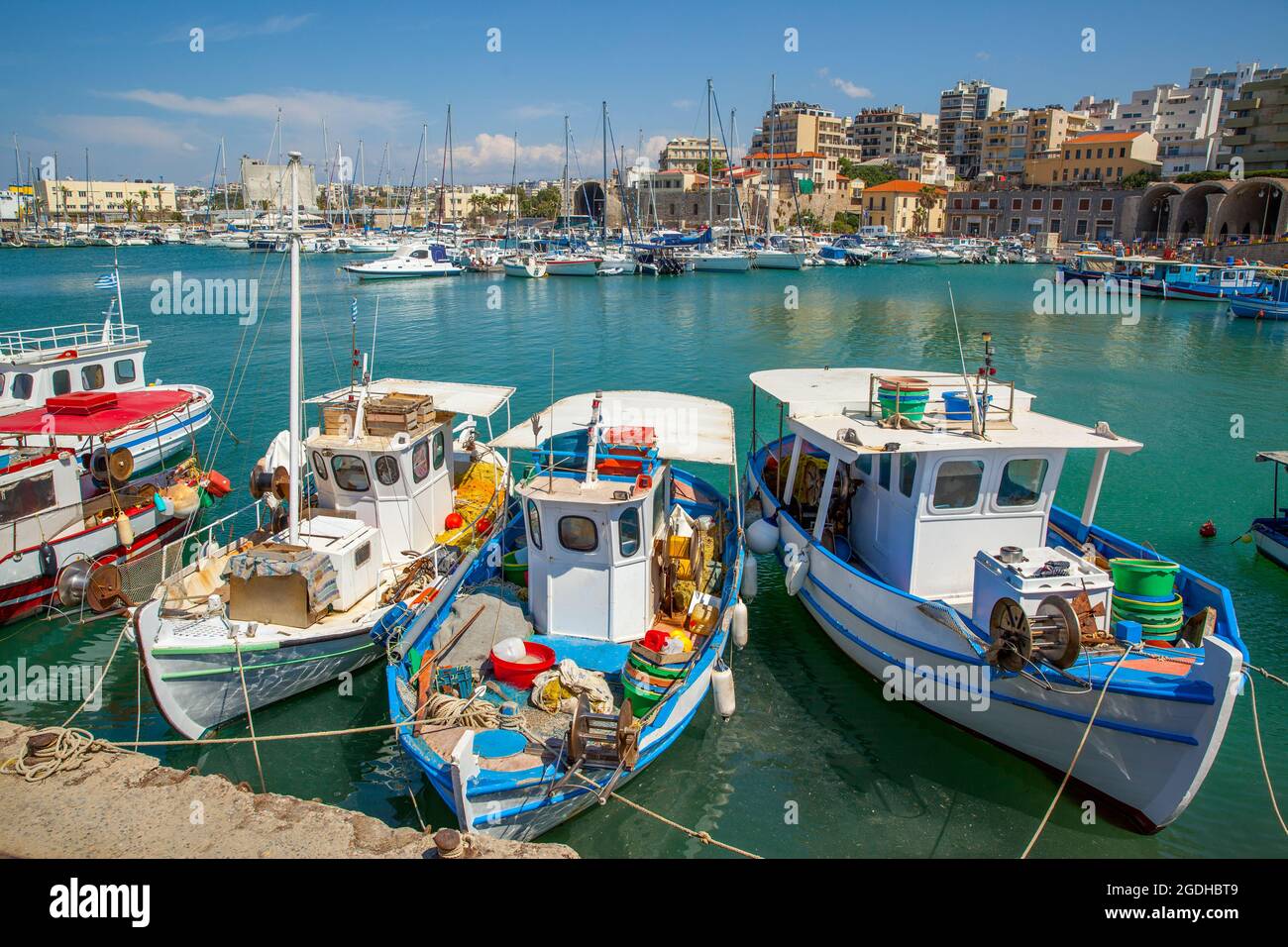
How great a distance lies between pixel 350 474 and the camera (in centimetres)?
1295

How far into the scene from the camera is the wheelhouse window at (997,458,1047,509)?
37.4 feet

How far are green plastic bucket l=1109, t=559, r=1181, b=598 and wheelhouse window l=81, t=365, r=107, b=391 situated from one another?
23466 millimetres

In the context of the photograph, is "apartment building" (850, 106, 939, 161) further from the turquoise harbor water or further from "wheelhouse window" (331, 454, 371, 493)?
"wheelhouse window" (331, 454, 371, 493)

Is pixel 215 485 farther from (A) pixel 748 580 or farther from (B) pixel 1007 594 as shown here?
(B) pixel 1007 594

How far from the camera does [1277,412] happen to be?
3164 cm

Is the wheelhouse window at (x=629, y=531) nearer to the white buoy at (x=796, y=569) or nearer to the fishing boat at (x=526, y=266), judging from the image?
the white buoy at (x=796, y=569)

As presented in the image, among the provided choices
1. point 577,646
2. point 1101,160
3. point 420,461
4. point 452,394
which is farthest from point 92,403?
point 1101,160

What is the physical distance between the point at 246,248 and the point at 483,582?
118956 millimetres

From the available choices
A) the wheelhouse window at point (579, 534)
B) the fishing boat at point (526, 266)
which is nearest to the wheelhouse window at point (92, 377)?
the wheelhouse window at point (579, 534)

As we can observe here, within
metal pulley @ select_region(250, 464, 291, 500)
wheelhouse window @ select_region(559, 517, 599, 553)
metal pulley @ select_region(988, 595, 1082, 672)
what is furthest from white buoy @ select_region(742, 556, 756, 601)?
metal pulley @ select_region(250, 464, 291, 500)

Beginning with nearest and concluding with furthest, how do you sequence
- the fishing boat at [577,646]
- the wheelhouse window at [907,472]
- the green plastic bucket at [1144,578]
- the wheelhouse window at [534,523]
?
the fishing boat at [577,646]
the green plastic bucket at [1144,578]
the wheelhouse window at [534,523]
the wheelhouse window at [907,472]

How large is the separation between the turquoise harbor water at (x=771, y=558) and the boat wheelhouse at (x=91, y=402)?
2.28 metres

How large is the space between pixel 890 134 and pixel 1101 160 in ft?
206

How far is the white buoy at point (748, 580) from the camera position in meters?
13.7
